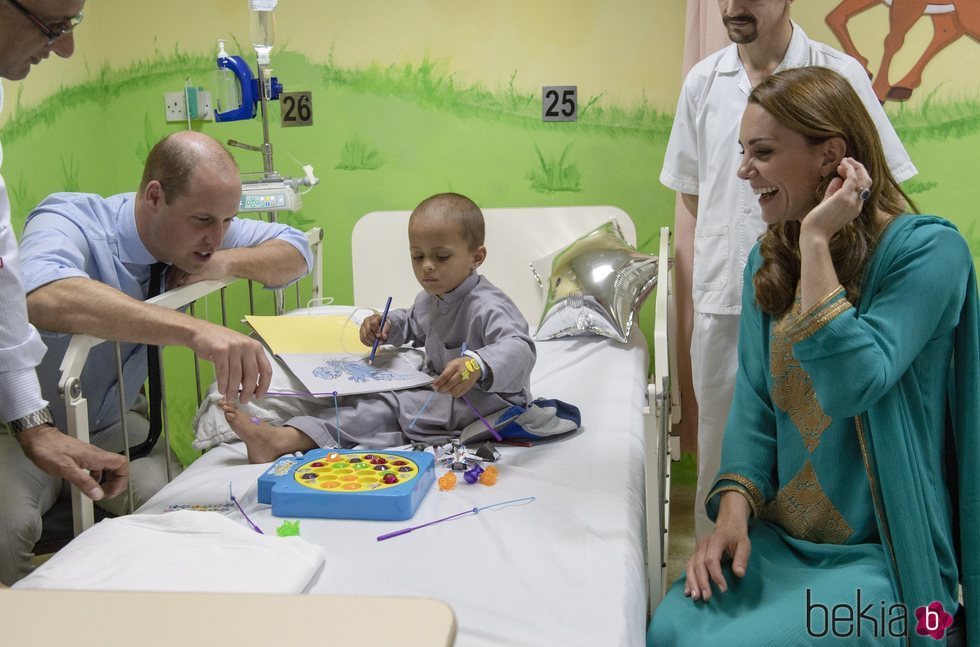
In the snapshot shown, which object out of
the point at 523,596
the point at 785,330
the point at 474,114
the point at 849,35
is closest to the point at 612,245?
the point at 474,114

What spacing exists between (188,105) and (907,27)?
7.73 feet

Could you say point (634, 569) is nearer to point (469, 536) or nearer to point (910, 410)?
point (469, 536)

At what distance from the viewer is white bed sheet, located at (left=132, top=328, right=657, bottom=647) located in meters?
1.31

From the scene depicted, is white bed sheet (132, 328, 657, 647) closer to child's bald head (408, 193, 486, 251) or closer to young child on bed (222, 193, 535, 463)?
young child on bed (222, 193, 535, 463)

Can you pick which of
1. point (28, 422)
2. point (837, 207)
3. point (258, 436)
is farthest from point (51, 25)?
point (837, 207)

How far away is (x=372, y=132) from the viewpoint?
329 cm

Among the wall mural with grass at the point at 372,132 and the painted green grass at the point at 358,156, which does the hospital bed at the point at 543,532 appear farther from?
the painted green grass at the point at 358,156

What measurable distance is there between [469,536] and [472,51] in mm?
2066

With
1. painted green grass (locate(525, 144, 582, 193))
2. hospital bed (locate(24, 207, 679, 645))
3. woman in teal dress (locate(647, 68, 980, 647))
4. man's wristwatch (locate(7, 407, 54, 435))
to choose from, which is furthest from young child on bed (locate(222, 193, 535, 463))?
painted green grass (locate(525, 144, 582, 193))

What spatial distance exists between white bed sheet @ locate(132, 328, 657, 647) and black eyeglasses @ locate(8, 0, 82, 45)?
0.81 m

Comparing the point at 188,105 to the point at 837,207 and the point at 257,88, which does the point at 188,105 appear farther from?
the point at 837,207

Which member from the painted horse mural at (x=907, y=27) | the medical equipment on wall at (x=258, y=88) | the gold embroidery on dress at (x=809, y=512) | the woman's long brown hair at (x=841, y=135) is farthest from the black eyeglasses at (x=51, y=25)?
the painted horse mural at (x=907, y=27)

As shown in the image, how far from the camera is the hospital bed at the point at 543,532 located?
4.35 ft

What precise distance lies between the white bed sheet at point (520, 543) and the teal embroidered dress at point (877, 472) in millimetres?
136
